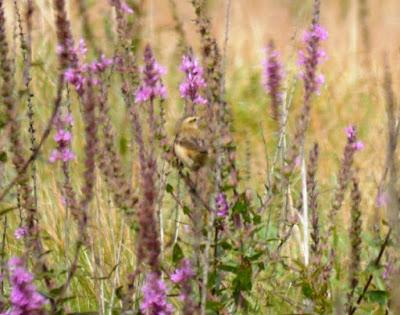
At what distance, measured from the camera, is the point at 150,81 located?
8.25 feet

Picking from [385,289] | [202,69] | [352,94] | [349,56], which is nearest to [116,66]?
[202,69]

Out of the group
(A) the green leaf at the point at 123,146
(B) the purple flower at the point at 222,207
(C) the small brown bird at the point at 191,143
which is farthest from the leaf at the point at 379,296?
(A) the green leaf at the point at 123,146

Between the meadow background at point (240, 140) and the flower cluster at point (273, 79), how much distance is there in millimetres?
68

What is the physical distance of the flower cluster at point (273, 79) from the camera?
9.68ft

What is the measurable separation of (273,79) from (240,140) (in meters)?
2.62

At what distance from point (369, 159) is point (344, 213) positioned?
0.77 m

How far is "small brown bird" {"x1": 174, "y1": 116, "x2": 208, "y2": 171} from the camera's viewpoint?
2.31m

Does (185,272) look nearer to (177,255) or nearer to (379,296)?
(177,255)

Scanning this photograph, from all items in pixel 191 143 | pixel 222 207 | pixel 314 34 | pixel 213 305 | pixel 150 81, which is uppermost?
pixel 314 34

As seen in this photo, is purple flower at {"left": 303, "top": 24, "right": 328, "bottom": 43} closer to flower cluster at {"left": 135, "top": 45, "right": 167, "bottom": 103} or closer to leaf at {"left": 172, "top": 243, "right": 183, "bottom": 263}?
flower cluster at {"left": 135, "top": 45, "right": 167, "bottom": 103}

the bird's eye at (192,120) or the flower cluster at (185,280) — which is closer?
the flower cluster at (185,280)

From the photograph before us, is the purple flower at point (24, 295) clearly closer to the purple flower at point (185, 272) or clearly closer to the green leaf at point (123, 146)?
the purple flower at point (185, 272)

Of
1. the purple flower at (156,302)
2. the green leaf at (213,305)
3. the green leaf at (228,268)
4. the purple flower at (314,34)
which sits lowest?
the green leaf at (213,305)

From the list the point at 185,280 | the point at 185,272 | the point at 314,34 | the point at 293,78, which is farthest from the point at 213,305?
the point at 293,78
